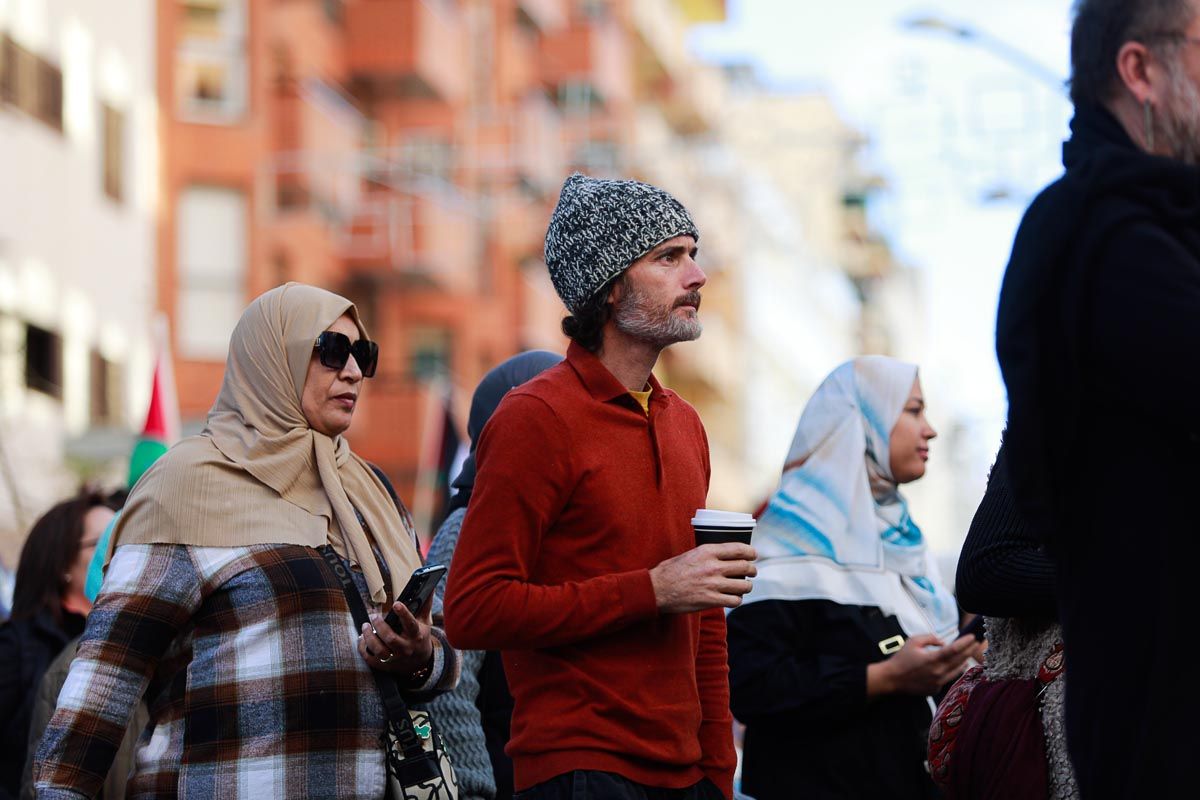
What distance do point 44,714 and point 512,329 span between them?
3641 cm

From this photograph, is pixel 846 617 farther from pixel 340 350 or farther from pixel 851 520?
pixel 340 350

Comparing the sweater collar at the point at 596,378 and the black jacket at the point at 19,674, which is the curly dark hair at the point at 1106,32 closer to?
the sweater collar at the point at 596,378

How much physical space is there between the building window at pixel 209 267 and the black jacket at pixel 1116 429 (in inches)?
1122

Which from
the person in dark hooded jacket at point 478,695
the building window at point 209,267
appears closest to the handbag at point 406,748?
the person in dark hooded jacket at point 478,695

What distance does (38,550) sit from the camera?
26.2 feet

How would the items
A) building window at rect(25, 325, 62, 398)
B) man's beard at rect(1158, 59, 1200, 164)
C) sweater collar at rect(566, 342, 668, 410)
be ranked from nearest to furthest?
1. man's beard at rect(1158, 59, 1200, 164)
2. sweater collar at rect(566, 342, 668, 410)
3. building window at rect(25, 325, 62, 398)

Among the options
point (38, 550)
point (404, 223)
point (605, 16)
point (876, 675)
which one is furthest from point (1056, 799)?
point (605, 16)

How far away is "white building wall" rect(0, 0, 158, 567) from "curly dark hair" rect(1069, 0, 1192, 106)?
18.5 meters

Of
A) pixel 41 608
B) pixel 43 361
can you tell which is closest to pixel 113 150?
pixel 43 361

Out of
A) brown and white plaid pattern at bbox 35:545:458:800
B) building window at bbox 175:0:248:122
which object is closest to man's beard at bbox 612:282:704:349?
brown and white plaid pattern at bbox 35:545:458:800

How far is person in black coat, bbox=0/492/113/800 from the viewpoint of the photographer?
24.8 feet

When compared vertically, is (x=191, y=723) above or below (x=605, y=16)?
below

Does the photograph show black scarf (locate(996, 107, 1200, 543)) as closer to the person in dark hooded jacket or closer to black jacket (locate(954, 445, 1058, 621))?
black jacket (locate(954, 445, 1058, 621))

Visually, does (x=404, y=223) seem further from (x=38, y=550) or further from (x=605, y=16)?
Answer: (x=38, y=550)
